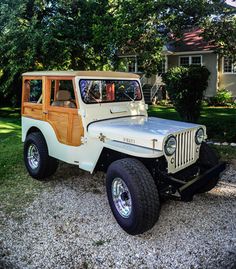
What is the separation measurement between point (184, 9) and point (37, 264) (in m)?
8.42

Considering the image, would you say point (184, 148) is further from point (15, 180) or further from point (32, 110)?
point (15, 180)

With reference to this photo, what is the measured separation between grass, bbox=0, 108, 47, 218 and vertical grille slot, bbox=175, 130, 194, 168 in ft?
8.48

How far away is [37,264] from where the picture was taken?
3.71m

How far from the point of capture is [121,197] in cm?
445

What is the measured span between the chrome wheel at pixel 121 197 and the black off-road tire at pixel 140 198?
0.20 meters

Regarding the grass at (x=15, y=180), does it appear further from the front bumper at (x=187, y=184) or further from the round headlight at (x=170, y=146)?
the round headlight at (x=170, y=146)

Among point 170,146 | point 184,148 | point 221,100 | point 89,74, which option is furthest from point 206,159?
point 221,100

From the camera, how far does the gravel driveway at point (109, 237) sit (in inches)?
147

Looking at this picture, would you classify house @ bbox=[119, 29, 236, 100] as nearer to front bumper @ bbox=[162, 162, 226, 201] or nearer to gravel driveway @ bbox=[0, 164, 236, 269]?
gravel driveway @ bbox=[0, 164, 236, 269]

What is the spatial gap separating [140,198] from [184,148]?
1115 mm

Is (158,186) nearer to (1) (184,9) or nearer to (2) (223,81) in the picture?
(1) (184,9)

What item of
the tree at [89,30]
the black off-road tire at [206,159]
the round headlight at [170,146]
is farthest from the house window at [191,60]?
the round headlight at [170,146]

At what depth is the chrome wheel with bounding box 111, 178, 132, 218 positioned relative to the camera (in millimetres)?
4350

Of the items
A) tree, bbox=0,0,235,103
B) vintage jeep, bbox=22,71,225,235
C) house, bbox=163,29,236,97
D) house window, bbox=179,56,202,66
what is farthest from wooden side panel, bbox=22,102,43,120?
house window, bbox=179,56,202,66
